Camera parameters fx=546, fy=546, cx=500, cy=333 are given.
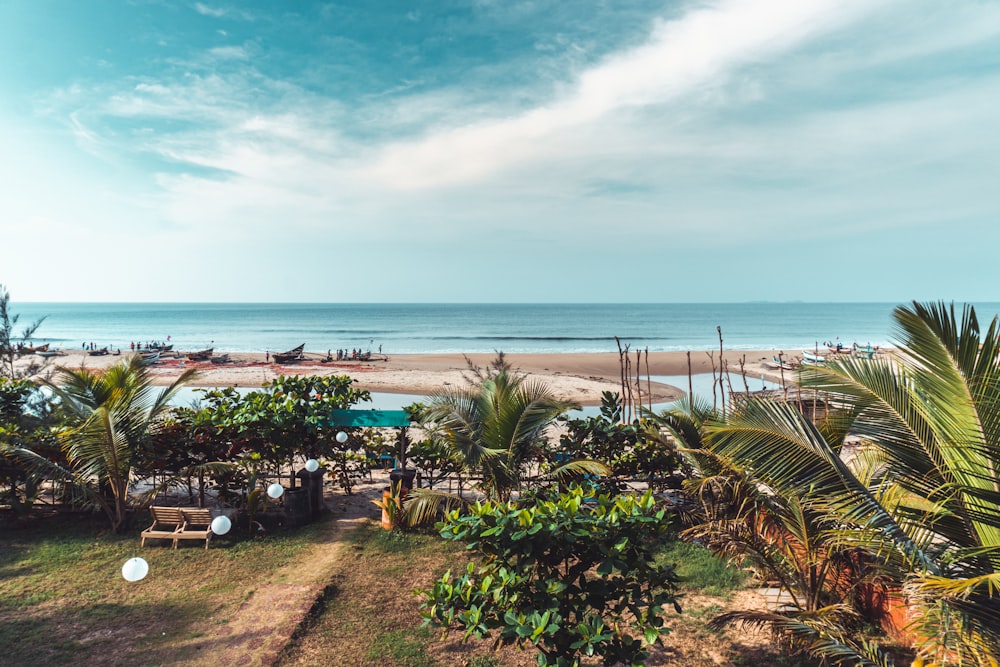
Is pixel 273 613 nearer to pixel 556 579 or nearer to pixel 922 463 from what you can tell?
pixel 556 579

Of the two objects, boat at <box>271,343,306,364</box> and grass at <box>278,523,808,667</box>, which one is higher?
boat at <box>271,343,306,364</box>

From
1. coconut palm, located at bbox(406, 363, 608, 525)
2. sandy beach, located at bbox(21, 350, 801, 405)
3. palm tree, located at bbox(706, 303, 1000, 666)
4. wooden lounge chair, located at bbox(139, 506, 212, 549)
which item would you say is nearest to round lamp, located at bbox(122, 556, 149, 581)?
wooden lounge chair, located at bbox(139, 506, 212, 549)

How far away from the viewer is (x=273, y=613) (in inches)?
218

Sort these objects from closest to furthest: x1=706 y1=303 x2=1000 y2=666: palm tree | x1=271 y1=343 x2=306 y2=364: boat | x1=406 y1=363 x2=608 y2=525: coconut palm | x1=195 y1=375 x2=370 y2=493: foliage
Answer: x1=706 y1=303 x2=1000 y2=666: palm tree
x1=406 y1=363 x2=608 y2=525: coconut palm
x1=195 y1=375 x2=370 y2=493: foliage
x1=271 y1=343 x2=306 y2=364: boat

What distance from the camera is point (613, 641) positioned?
3.69 meters

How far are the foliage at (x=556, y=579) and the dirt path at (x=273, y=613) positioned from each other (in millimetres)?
2309

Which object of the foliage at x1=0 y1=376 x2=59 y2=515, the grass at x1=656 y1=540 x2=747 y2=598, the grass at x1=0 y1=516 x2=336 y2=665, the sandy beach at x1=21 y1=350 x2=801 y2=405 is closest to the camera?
the grass at x1=0 y1=516 x2=336 y2=665

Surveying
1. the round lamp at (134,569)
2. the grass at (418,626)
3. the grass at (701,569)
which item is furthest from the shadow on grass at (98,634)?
the grass at (701,569)

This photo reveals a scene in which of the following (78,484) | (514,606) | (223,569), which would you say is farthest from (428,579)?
(78,484)

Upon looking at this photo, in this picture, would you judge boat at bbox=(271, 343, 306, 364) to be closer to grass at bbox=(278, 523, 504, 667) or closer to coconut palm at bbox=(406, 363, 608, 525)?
grass at bbox=(278, 523, 504, 667)

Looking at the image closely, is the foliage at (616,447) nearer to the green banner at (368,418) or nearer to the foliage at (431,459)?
the foliage at (431,459)

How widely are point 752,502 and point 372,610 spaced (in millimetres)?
4003

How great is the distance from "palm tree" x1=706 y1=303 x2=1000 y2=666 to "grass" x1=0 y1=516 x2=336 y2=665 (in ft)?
17.8

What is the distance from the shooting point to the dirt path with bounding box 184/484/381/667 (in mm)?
4812
